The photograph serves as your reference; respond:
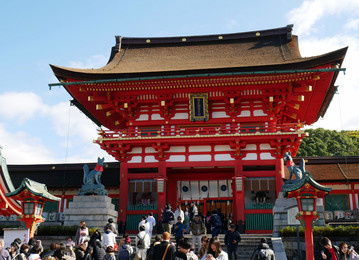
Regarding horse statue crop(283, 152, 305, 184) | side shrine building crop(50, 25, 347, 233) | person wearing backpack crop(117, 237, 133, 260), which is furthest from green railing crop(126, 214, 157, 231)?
person wearing backpack crop(117, 237, 133, 260)

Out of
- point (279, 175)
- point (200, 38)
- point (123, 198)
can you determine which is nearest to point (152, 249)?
point (123, 198)

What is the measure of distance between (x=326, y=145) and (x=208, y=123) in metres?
34.8

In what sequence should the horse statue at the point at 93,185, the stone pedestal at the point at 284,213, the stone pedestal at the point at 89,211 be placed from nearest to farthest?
the stone pedestal at the point at 284,213 → the stone pedestal at the point at 89,211 → the horse statue at the point at 93,185

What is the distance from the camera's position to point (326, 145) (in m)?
53.1

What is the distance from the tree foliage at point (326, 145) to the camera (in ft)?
171

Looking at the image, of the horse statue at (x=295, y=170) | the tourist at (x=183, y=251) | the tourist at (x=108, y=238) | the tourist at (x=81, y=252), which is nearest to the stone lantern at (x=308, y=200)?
the horse statue at (x=295, y=170)

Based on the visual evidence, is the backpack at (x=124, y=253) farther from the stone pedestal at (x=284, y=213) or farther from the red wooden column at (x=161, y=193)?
the red wooden column at (x=161, y=193)

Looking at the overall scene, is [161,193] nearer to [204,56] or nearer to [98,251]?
[204,56]

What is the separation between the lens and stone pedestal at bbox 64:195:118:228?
19.4 meters

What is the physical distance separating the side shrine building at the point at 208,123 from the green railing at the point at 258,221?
0.18ft

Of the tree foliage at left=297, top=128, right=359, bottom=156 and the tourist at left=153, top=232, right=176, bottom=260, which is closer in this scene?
the tourist at left=153, top=232, right=176, bottom=260

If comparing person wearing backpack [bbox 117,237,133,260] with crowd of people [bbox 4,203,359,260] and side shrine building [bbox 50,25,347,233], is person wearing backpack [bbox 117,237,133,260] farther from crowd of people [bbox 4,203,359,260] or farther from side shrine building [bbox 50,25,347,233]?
side shrine building [bbox 50,25,347,233]

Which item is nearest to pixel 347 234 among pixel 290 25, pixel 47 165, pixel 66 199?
pixel 290 25

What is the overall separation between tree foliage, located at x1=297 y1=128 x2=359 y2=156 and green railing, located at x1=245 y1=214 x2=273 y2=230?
32.7 metres
